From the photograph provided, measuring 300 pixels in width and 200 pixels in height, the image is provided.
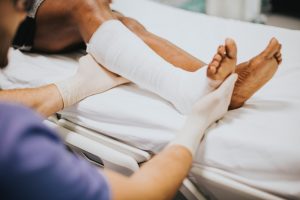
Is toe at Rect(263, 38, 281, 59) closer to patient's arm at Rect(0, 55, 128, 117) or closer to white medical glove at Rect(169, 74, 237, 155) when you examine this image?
white medical glove at Rect(169, 74, 237, 155)

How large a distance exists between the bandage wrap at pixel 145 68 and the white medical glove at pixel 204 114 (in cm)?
4

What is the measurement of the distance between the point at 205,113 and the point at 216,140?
0.26 feet

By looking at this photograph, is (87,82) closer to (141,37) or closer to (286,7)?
(141,37)

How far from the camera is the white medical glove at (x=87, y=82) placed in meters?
1.02

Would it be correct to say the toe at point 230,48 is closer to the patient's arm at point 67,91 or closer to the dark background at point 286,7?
the patient's arm at point 67,91

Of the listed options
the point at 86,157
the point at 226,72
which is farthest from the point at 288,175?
the point at 86,157

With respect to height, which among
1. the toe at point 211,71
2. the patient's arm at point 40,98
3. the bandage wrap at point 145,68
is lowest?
the patient's arm at point 40,98

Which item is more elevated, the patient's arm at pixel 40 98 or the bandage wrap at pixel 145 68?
the bandage wrap at pixel 145 68

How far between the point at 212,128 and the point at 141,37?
443 millimetres

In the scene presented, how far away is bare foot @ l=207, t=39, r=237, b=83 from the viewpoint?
0.83 m

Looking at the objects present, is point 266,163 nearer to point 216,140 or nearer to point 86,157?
point 216,140

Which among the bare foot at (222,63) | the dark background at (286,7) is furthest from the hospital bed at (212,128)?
the dark background at (286,7)

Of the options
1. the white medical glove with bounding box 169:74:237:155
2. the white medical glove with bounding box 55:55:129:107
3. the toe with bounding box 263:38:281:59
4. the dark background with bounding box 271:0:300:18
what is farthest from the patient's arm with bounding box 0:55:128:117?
the dark background with bounding box 271:0:300:18

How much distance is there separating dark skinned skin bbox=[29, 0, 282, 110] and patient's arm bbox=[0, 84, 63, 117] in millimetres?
240
